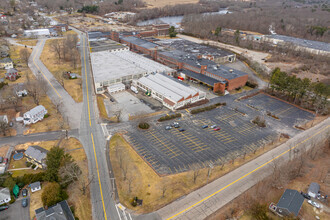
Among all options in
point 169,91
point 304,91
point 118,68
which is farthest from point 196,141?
point 118,68

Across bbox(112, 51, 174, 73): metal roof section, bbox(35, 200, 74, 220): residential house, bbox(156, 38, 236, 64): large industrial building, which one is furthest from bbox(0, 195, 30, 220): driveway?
bbox(156, 38, 236, 64): large industrial building

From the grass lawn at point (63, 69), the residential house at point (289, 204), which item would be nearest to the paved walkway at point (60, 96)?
the grass lawn at point (63, 69)

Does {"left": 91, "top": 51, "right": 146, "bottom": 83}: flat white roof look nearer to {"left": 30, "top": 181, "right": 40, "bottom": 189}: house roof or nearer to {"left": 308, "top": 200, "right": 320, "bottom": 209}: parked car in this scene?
{"left": 30, "top": 181, "right": 40, "bottom": 189}: house roof

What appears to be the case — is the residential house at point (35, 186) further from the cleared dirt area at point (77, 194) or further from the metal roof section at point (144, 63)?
the metal roof section at point (144, 63)

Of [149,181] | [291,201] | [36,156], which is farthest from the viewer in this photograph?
[36,156]

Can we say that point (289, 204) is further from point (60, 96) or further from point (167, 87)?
point (60, 96)

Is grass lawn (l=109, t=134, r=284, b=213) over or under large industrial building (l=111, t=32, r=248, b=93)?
under

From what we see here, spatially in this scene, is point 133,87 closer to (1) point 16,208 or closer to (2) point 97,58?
(2) point 97,58
